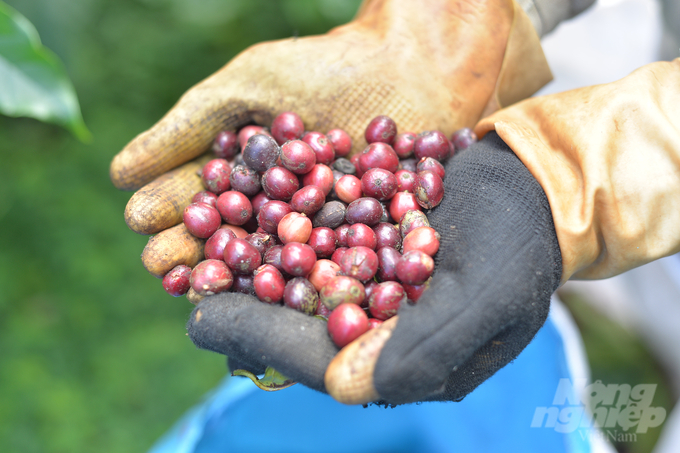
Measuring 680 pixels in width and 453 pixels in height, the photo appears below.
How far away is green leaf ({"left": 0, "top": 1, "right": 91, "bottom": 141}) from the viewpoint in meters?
1.92

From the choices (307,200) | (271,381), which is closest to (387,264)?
(307,200)

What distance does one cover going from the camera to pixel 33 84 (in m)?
1.99

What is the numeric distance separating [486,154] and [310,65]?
121 centimetres

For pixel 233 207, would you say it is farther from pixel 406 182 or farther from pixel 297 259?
pixel 406 182

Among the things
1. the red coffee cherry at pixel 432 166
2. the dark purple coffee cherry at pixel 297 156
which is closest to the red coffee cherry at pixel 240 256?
the dark purple coffee cherry at pixel 297 156

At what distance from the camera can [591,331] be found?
13.2 ft

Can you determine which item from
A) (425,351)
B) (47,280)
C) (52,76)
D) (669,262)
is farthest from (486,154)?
(47,280)

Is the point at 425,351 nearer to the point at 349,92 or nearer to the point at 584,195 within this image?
the point at 584,195

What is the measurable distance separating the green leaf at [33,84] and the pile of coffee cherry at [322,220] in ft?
2.31

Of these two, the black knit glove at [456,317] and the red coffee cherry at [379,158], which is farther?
the red coffee cherry at [379,158]

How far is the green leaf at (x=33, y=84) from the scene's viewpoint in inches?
75.5

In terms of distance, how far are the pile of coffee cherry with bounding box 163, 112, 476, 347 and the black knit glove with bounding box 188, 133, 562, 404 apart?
14 centimetres

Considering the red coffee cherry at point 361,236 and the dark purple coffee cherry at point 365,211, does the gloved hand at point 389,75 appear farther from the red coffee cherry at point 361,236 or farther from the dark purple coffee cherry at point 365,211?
the red coffee cherry at point 361,236

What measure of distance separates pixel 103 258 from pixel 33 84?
2.92 metres
